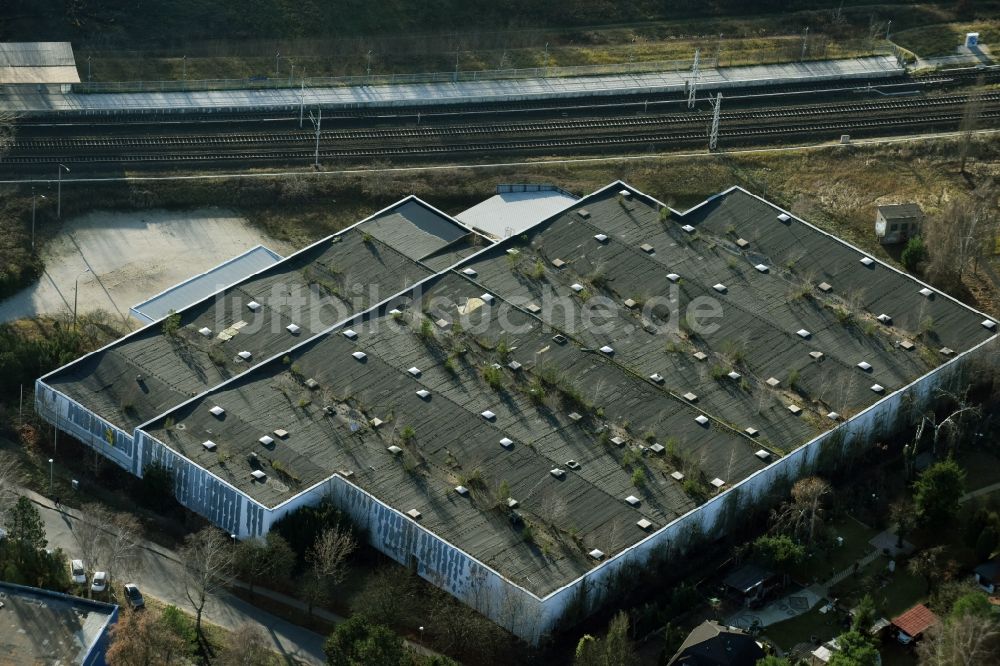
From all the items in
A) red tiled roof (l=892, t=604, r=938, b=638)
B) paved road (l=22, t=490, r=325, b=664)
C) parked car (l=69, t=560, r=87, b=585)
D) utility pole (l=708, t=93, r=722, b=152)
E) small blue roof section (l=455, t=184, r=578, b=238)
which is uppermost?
utility pole (l=708, t=93, r=722, b=152)

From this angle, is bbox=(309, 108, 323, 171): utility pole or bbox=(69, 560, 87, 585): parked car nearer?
bbox=(69, 560, 87, 585): parked car

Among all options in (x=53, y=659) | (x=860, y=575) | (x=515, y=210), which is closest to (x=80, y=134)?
(x=515, y=210)

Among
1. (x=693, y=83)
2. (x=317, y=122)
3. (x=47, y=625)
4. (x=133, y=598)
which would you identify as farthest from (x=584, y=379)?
(x=693, y=83)

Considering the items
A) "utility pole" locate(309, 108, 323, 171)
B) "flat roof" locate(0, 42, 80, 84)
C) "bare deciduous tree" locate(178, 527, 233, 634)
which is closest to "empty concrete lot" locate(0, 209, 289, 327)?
"utility pole" locate(309, 108, 323, 171)

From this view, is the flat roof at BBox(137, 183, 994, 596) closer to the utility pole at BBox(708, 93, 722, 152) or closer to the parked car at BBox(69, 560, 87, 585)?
the parked car at BBox(69, 560, 87, 585)

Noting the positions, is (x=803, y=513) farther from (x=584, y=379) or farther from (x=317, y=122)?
(x=317, y=122)

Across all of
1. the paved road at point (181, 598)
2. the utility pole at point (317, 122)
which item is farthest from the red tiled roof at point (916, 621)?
the utility pole at point (317, 122)
